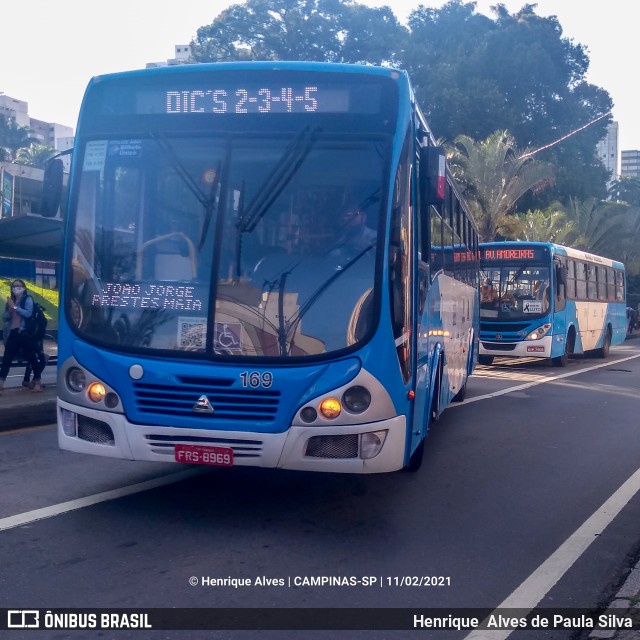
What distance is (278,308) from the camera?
256 inches

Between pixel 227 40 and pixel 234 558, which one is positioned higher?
pixel 227 40

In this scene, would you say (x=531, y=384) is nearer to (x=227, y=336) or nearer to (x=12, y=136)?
(x=227, y=336)

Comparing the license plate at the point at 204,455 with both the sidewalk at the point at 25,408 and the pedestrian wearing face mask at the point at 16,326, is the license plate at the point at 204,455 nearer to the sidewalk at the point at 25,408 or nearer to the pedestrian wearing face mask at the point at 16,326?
the sidewalk at the point at 25,408

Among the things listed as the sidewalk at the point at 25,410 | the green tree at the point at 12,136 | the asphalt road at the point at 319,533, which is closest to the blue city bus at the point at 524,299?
the asphalt road at the point at 319,533

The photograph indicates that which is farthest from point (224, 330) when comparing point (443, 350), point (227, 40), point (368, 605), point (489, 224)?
point (227, 40)

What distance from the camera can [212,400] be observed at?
648 cm

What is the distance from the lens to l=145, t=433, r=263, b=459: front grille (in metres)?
6.43

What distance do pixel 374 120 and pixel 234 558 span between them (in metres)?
3.36

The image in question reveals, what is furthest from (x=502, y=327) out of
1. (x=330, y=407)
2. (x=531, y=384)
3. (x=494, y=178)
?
(x=330, y=407)

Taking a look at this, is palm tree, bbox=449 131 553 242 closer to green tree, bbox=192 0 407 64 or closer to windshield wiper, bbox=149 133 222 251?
green tree, bbox=192 0 407 64

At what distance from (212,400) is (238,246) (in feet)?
3.77

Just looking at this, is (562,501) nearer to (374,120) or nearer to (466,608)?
(466,608)

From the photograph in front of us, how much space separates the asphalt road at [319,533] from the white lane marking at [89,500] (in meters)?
0.02

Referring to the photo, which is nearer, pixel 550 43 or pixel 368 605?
pixel 368 605
